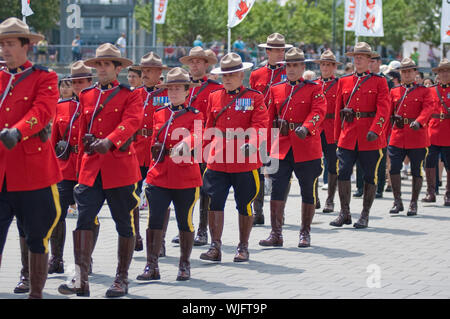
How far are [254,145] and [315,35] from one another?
41.0 metres

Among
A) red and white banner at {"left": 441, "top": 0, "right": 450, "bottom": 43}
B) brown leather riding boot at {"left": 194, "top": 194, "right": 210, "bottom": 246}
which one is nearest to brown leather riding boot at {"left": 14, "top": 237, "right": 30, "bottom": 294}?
brown leather riding boot at {"left": 194, "top": 194, "right": 210, "bottom": 246}

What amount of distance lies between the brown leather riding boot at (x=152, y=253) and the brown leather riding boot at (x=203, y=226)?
2.17 metres

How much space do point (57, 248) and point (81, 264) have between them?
1.22 meters

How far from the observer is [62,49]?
2739cm

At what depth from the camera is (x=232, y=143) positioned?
363 inches

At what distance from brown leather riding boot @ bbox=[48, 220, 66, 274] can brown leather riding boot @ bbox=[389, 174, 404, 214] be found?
19.6ft

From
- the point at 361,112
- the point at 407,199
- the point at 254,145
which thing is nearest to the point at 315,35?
the point at 407,199

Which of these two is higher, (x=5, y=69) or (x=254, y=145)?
(x=5, y=69)

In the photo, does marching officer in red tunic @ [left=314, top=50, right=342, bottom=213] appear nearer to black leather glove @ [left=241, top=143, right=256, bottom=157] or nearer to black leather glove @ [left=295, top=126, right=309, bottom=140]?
black leather glove @ [left=295, top=126, right=309, bottom=140]

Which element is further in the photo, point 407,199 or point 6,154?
point 407,199

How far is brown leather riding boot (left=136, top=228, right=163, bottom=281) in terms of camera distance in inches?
327

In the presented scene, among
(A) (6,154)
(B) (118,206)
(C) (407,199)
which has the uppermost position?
(A) (6,154)
